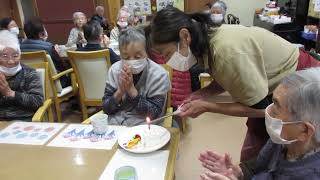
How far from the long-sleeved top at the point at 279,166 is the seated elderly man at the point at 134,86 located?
69 centimetres

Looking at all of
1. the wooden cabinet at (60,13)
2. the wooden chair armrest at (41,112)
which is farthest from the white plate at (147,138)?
the wooden cabinet at (60,13)

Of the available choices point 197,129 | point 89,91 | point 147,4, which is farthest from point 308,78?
point 147,4

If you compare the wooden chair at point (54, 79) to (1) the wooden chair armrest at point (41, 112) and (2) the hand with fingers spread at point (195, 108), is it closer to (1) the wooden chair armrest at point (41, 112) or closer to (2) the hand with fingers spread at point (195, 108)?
(1) the wooden chair armrest at point (41, 112)

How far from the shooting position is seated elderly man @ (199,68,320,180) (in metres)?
0.97

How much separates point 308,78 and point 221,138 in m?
A: 1.79

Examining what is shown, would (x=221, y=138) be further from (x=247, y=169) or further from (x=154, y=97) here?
(x=247, y=169)

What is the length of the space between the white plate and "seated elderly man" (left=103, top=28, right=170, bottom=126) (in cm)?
34

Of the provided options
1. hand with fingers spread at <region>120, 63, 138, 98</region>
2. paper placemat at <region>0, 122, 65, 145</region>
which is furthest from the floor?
paper placemat at <region>0, 122, 65, 145</region>

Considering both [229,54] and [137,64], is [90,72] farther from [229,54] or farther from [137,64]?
[229,54]

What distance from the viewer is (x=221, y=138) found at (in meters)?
2.69

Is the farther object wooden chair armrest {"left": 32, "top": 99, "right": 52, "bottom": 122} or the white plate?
wooden chair armrest {"left": 32, "top": 99, "right": 52, "bottom": 122}

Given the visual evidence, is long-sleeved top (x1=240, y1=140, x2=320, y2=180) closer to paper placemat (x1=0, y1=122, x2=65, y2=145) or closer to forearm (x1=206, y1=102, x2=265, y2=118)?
forearm (x1=206, y1=102, x2=265, y2=118)

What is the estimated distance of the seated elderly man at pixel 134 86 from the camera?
5.75 feet

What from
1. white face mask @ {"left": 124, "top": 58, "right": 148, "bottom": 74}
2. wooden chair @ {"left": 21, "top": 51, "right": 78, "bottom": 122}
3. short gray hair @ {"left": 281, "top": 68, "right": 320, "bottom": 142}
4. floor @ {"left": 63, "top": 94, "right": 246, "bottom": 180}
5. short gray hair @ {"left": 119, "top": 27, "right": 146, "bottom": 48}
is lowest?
floor @ {"left": 63, "top": 94, "right": 246, "bottom": 180}
